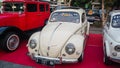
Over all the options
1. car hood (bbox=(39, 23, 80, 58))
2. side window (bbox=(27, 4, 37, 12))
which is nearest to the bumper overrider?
car hood (bbox=(39, 23, 80, 58))

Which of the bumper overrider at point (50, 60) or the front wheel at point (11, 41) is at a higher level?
the front wheel at point (11, 41)

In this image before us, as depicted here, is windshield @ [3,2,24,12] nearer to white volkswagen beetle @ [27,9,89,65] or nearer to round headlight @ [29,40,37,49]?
white volkswagen beetle @ [27,9,89,65]

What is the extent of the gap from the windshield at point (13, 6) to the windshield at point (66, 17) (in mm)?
1494

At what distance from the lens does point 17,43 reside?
7.25 metres

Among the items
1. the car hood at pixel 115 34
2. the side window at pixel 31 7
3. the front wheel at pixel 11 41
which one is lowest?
the front wheel at pixel 11 41

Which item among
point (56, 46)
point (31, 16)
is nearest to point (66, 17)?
point (31, 16)

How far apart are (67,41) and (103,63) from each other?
1.61 m

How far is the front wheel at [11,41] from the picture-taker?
261 inches

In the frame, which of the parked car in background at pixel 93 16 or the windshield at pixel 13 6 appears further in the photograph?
the parked car in background at pixel 93 16

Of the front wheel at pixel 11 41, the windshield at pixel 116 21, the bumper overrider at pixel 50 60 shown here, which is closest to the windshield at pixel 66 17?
the windshield at pixel 116 21

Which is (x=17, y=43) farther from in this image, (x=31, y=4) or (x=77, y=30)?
(x=77, y=30)

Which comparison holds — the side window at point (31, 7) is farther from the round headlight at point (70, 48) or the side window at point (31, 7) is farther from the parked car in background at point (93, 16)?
the parked car in background at point (93, 16)

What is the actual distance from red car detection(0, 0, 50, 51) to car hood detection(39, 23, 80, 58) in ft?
5.77

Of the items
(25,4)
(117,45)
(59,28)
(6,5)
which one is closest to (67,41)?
(59,28)
